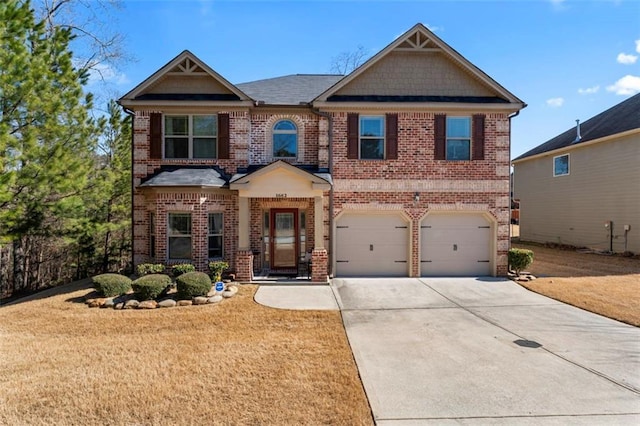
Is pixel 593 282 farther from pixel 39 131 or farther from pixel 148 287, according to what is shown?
pixel 39 131

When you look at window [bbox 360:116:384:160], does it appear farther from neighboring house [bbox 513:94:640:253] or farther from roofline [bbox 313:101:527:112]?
neighboring house [bbox 513:94:640:253]

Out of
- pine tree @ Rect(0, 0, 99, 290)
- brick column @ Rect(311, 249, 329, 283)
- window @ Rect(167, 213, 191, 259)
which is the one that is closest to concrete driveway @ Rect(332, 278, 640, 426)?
brick column @ Rect(311, 249, 329, 283)

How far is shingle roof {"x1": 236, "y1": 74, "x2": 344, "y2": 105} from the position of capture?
12.3 meters

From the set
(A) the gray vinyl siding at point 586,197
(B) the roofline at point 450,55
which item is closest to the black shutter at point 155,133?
(B) the roofline at point 450,55

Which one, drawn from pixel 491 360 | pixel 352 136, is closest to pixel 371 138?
pixel 352 136

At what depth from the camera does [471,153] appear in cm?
1174

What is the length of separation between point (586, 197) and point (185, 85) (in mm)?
21746

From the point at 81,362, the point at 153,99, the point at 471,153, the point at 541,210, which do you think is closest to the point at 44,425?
the point at 81,362

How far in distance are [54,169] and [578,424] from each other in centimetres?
1455

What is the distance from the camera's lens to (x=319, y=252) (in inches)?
428

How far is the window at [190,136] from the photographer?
467 inches

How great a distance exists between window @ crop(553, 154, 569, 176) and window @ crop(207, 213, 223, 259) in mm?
Result: 20910

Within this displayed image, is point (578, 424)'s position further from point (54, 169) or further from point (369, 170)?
point (54, 169)

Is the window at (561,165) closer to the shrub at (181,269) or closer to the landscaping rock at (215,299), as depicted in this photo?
the landscaping rock at (215,299)
